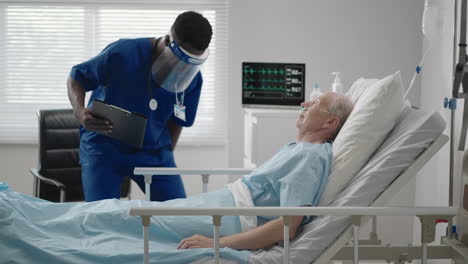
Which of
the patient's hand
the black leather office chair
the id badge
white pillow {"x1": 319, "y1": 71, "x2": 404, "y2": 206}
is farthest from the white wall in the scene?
the patient's hand

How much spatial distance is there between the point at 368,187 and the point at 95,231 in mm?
852

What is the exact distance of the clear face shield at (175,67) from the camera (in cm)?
227

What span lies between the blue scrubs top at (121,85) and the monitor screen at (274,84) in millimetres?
793

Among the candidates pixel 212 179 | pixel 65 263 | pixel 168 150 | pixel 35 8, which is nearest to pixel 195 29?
pixel 168 150

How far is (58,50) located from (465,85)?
3064mm

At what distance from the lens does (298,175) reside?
5.46ft

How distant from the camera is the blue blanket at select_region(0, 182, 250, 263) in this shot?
1563 millimetres

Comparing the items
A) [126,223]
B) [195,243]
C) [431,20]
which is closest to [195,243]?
[195,243]

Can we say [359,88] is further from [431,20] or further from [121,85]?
[121,85]

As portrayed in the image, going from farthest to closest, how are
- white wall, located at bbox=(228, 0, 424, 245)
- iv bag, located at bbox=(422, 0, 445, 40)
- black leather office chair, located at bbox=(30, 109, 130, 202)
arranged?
1. white wall, located at bbox=(228, 0, 424, 245)
2. black leather office chair, located at bbox=(30, 109, 130, 202)
3. iv bag, located at bbox=(422, 0, 445, 40)

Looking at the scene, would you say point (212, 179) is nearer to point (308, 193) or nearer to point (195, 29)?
point (195, 29)

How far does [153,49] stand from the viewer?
2498 mm

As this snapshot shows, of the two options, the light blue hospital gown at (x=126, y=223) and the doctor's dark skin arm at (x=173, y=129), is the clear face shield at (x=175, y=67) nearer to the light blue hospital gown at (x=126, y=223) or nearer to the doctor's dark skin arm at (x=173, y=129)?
the doctor's dark skin arm at (x=173, y=129)

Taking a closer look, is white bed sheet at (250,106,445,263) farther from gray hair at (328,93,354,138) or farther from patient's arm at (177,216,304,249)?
gray hair at (328,93,354,138)
